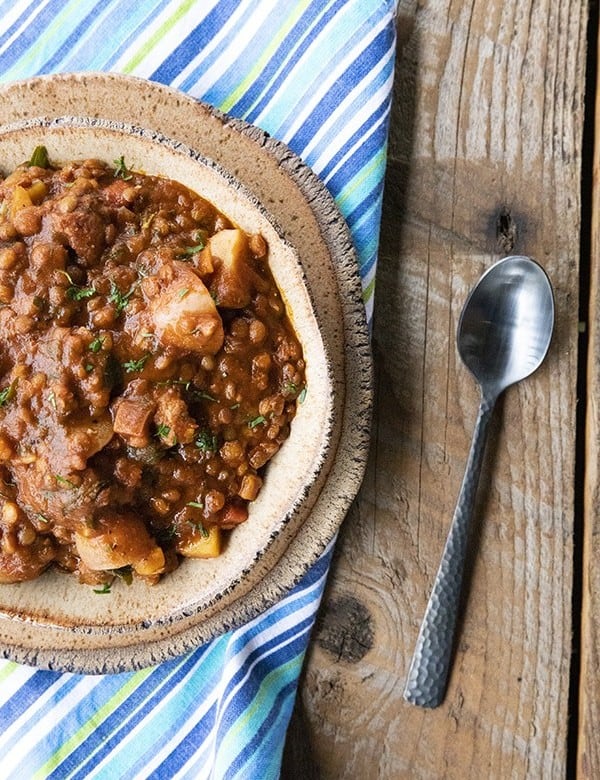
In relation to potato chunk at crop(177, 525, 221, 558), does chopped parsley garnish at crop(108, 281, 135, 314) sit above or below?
above

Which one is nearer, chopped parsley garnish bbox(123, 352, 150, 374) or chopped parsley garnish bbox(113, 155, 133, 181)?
chopped parsley garnish bbox(123, 352, 150, 374)

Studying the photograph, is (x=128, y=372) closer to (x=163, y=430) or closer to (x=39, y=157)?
(x=163, y=430)

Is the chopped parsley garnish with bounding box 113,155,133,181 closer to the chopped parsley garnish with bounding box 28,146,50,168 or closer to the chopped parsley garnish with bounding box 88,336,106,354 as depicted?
the chopped parsley garnish with bounding box 28,146,50,168

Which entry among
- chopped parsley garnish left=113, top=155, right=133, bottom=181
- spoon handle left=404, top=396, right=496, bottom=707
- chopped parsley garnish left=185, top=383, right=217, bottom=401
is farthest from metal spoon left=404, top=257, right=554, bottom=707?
chopped parsley garnish left=113, top=155, right=133, bottom=181

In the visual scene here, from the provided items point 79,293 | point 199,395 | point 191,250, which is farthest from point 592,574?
point 79,293

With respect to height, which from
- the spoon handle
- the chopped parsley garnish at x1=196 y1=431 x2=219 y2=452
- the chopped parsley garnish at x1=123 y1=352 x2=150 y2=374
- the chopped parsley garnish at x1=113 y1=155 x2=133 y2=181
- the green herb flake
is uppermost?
the chopped parsley garnish at x1=113 y1=155 x2=133 y2=181

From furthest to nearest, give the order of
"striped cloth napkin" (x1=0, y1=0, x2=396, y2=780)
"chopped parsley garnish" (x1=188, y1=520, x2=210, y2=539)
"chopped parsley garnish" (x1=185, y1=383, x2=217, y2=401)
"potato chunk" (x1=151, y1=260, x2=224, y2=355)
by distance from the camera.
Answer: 1. "striped cloth napkin" (x1=0, y1=0, x2=396, y2=780)
2. "chopped parsley garnish" (x1=188, y1=520, x2=210, y2=539)
3. "chopped parsley garnish" (x1=185, y1=383, x2=217, y2=401)
4. "potato chunk" (x1=151, y1=260, x2=224, y2=355)

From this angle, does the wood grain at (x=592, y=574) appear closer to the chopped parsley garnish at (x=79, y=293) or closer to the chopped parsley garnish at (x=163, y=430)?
the chopped parsley garnish at (x=163, y=430)
